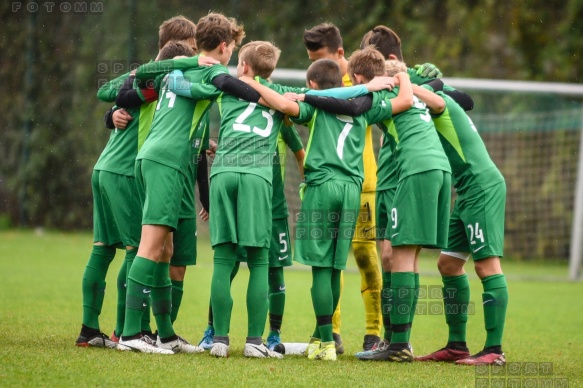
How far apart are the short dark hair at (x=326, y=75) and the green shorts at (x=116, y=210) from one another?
143 centimetres

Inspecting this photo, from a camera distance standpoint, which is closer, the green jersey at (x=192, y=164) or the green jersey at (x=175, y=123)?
the green jersey at (x=175, y=123)

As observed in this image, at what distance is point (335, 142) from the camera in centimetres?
575

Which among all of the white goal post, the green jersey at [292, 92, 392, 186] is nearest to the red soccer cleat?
the green jersey at [292, 92, 392, 186]

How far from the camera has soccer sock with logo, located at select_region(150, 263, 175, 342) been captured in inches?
229

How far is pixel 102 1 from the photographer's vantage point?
16.8 meters

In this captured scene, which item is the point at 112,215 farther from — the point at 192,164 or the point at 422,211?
the point at 422,211

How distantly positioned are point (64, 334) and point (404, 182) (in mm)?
2688

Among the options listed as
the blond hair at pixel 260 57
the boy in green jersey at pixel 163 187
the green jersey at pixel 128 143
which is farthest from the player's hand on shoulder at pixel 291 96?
the green jersey at pixel 128 143

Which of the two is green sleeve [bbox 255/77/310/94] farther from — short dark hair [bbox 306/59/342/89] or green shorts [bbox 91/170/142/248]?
green shorts [bbox 91/170/142/248]

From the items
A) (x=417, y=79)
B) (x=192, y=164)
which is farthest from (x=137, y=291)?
(x=417, y=79)

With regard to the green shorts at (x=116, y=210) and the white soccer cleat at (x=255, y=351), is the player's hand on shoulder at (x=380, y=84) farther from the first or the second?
the white soccer cleat at (x=255, y=351)

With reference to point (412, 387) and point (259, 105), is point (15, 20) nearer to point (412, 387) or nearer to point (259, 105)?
point (259, 105)

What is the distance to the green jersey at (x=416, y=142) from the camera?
574 cm

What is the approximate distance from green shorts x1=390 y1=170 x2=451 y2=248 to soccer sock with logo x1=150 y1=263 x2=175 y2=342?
1.53 meters
